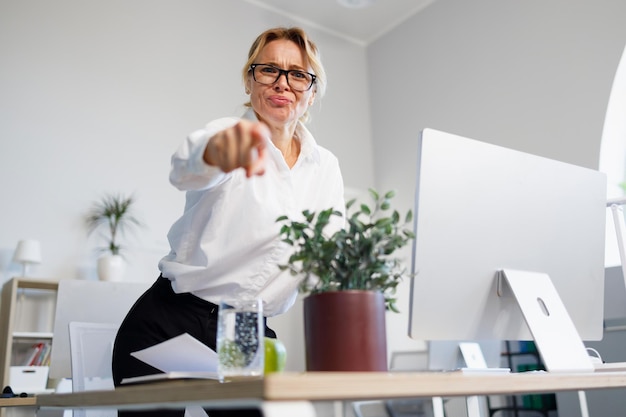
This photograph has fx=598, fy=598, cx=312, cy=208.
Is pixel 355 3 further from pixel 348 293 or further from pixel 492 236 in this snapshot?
pixel 348 293

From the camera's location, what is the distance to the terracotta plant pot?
78 centimetres

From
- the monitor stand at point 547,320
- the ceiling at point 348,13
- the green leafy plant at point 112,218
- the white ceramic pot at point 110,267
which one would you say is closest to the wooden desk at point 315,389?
the monitor stand at point 547,320

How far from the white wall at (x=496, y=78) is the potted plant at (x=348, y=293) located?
3.29 metres

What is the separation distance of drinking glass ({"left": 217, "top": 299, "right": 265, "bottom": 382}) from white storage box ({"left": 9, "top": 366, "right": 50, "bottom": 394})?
3043 mm

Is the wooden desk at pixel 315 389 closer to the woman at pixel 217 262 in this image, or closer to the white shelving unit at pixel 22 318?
the woman at pixel 217 262

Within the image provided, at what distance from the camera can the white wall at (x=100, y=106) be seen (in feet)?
12.8

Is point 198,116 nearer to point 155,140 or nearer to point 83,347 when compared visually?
point 155,140

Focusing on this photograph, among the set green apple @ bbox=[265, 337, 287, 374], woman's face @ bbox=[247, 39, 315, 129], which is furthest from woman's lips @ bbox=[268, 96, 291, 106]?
green apple @ bbox=[265, 337, 287, 374]

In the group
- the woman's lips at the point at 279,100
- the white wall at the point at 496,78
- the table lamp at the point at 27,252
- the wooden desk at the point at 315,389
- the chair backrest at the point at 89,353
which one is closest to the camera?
the wooden desk at the point at 315,389

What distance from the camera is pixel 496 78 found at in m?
4.44

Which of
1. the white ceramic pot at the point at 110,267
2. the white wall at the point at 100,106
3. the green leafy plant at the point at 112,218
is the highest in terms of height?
the white wall at the point at 100,106

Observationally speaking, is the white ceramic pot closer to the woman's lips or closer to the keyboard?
the woman's lips

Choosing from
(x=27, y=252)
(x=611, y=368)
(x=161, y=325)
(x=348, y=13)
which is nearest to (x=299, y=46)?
(x=161, y=325)

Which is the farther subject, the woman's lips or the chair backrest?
the chair backrest
